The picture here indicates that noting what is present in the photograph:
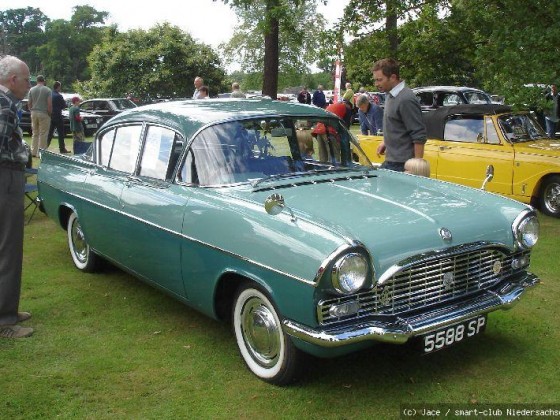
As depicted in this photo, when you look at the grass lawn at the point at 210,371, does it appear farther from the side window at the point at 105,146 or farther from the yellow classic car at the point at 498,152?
the yellow classic car at the point at 498,152

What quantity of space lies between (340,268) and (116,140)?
9.93ft

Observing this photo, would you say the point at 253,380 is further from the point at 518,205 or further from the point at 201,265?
the point at 518,205

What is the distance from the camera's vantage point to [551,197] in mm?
8273

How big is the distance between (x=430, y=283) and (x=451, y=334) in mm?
330

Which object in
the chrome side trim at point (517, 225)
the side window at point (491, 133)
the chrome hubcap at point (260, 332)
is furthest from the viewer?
the side window at point (491, 133)

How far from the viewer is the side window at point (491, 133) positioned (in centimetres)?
863

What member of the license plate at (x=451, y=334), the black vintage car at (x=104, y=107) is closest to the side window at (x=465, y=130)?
the license plate at (x=451, y=334)

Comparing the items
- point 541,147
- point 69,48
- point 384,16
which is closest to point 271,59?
point 384,16

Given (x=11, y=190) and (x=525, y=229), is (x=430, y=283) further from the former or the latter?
(x=11, y=190)

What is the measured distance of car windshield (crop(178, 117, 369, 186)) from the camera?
167 inches

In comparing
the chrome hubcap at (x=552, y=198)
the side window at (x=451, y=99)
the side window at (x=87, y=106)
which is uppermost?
the side window at (x=451, y=99)

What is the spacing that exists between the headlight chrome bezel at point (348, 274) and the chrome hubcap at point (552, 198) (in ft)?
19.6

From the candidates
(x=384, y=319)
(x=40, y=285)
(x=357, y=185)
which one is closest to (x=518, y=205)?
(x=357, y=185)

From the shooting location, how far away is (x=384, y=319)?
3.32 m
